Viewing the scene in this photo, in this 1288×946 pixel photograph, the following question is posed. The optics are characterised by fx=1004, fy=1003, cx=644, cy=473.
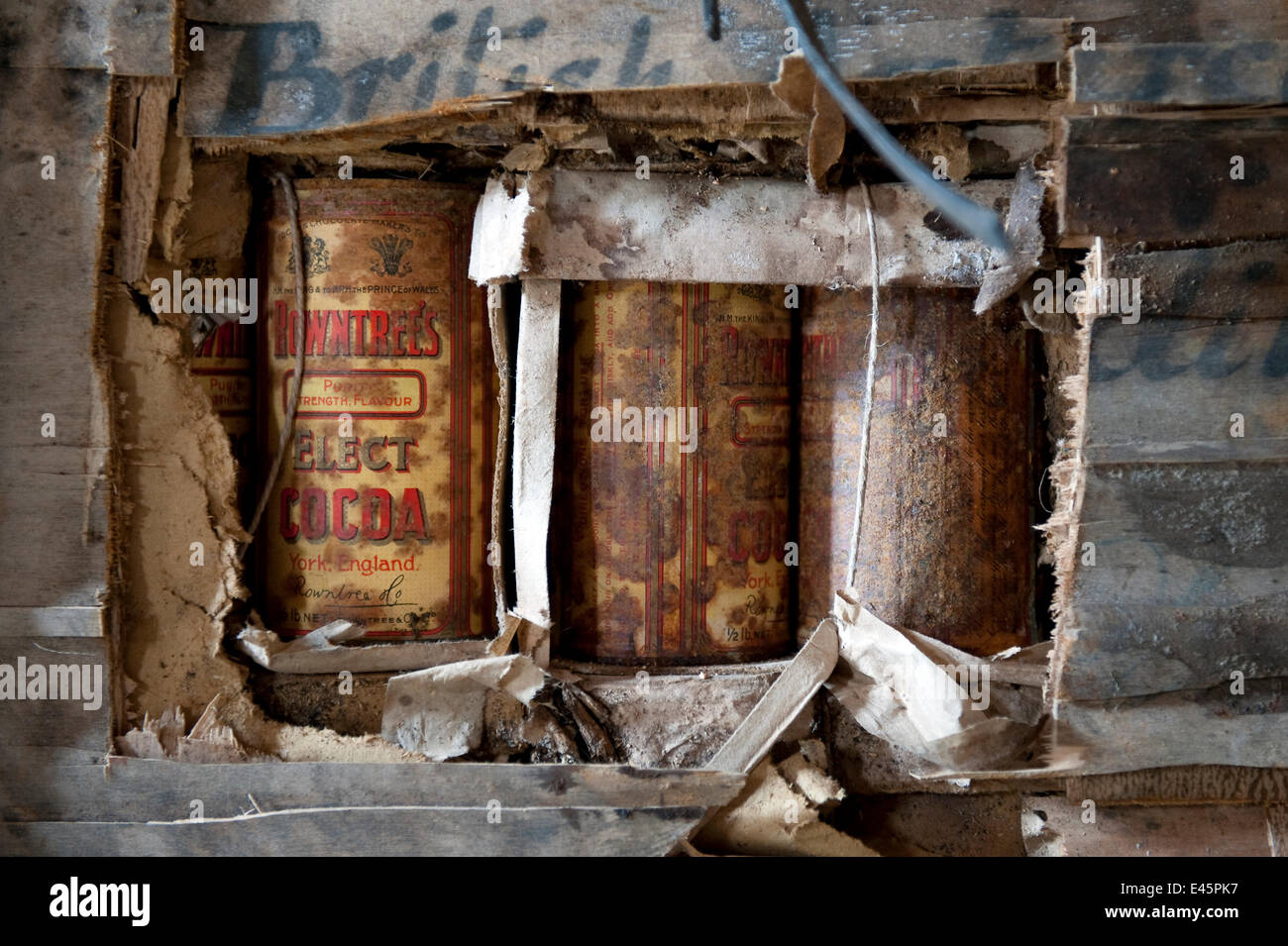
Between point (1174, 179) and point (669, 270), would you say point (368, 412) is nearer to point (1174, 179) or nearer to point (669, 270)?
point (669, 270)

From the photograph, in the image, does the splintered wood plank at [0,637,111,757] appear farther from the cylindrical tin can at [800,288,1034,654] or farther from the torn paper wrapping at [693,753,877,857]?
the cylindrical tin can at [800,288,1034,654]

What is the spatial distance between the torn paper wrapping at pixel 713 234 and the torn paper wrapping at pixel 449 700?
641 mm

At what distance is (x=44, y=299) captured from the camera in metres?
1.55

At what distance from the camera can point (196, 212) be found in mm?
1662

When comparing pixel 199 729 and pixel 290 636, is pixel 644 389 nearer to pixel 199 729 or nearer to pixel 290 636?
pixel 290 636

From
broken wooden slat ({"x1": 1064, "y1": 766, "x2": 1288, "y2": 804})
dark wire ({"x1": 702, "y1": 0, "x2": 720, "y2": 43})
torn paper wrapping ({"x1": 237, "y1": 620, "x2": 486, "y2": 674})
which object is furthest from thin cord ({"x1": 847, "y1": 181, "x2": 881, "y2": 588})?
torn paper wrapping ({"x1": 237, "y1": 620, "x2": 486, "y2": 674})

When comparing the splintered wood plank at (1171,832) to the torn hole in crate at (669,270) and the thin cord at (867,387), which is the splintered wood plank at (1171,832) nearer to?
the torn hole in crate at (669,270)

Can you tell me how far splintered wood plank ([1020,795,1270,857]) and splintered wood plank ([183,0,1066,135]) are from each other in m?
1.14

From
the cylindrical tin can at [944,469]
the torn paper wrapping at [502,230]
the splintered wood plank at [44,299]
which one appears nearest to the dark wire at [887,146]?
the cylindrical tin can at [944,469]

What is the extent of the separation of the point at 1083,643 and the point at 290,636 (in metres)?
1.27

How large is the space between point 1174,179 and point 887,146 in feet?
1.61

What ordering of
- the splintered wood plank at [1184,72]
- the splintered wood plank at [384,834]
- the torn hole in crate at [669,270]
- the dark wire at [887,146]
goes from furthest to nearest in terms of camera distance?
the torn hole in crate at [669,270]
the splintered wood plank at [384,834]
the splintered wood plank at [1184,72]
the dark wire at [887,146]

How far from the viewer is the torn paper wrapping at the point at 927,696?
4.90ft

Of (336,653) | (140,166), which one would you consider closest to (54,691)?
(336,653)
